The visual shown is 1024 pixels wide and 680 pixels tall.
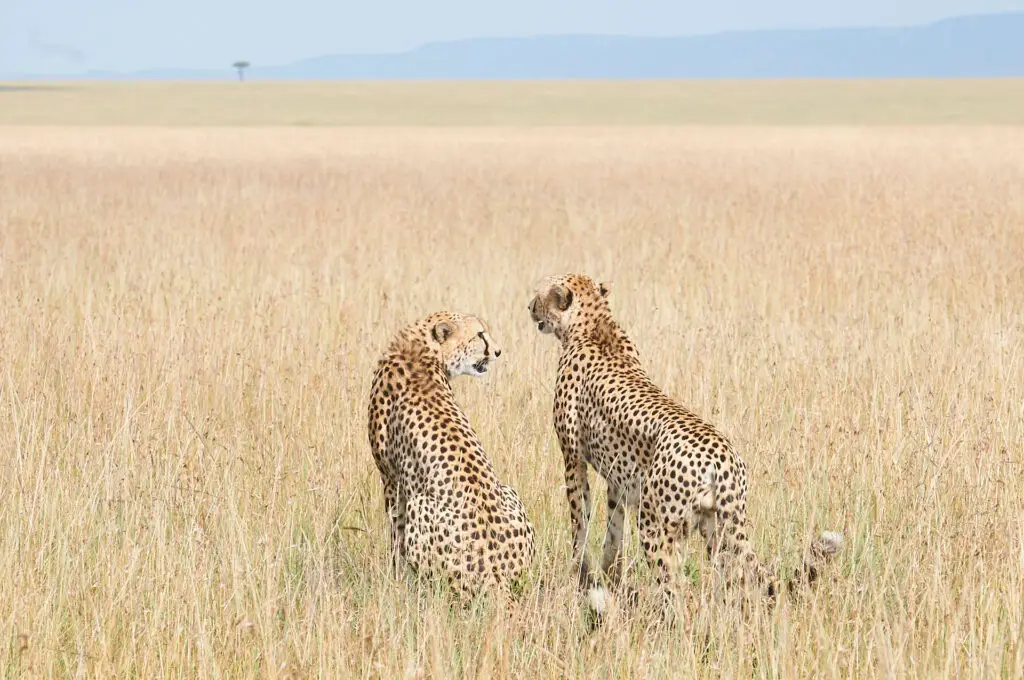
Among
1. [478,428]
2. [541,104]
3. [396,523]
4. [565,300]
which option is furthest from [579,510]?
[541,104]

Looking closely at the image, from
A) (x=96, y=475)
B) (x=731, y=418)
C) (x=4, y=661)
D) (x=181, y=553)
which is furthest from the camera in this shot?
(x=731, y=418)

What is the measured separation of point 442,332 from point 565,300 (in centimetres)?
50

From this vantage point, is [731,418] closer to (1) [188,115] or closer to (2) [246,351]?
(2) [246,351]

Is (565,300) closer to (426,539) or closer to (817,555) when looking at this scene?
(426,539)

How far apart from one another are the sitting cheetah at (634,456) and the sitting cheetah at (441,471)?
0.27 meters

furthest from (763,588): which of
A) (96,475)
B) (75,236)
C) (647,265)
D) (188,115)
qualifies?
(188,115)

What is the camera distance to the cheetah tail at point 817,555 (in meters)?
2.92

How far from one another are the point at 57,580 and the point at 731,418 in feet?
8.48

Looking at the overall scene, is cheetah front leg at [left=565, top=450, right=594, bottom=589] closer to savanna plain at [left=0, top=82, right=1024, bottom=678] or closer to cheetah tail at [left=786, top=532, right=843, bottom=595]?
savanna plain at [left=0, top=82, right=1024, bottom=678]

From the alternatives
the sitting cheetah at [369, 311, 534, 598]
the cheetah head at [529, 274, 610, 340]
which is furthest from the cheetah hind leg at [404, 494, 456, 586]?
the cheetah head at [529, 274, 610, 340]

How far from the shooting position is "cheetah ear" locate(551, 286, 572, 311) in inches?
154

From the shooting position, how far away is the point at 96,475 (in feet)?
13.4

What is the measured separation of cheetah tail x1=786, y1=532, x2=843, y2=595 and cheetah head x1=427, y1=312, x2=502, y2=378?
3.53ft

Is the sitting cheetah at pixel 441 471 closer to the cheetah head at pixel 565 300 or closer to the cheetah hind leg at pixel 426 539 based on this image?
the cheetah hind leg at pixel 426 539
